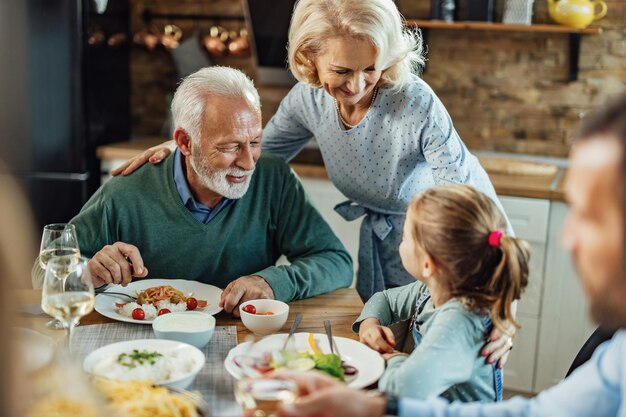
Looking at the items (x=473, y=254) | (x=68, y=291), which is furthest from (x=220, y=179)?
(x=473, y=254)

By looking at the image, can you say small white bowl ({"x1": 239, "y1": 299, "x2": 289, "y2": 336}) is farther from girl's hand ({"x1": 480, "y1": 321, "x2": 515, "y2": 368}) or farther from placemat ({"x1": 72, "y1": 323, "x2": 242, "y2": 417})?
girl's hand ({"x1": 480, "y1": 321, "x2": 515, "y2": 368})

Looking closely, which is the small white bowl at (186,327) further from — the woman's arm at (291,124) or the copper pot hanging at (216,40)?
the copper pot hanging at (216,40)

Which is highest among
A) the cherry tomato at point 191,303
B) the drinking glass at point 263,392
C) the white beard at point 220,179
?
the white beard at point 220,179

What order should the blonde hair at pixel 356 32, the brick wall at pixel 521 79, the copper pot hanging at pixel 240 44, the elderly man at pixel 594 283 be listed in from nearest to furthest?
the elderly man at pixel 594 283 < the blonde hair at pixel 356 32 < the brick wall at pixel 521 79 < the copper pot hanging at pixel 240 44

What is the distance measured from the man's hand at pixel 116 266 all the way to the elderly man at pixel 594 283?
2.17 feet

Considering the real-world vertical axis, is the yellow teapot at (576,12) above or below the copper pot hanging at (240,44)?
above

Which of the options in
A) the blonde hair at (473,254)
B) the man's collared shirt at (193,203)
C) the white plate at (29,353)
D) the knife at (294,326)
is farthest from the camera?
the man's collared shirt at (193,203)

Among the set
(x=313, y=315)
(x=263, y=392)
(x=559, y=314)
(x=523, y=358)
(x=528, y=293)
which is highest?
(x=263, y=392)

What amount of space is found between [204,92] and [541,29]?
81.2 inches

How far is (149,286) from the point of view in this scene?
6.48 feet

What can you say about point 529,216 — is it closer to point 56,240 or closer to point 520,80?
point 520,80

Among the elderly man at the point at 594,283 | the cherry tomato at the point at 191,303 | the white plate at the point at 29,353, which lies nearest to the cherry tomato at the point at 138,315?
the cherry tomato at the point at 191,303

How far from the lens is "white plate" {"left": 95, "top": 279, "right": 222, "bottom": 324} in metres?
1.79

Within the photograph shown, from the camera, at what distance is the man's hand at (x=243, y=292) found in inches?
72.2
